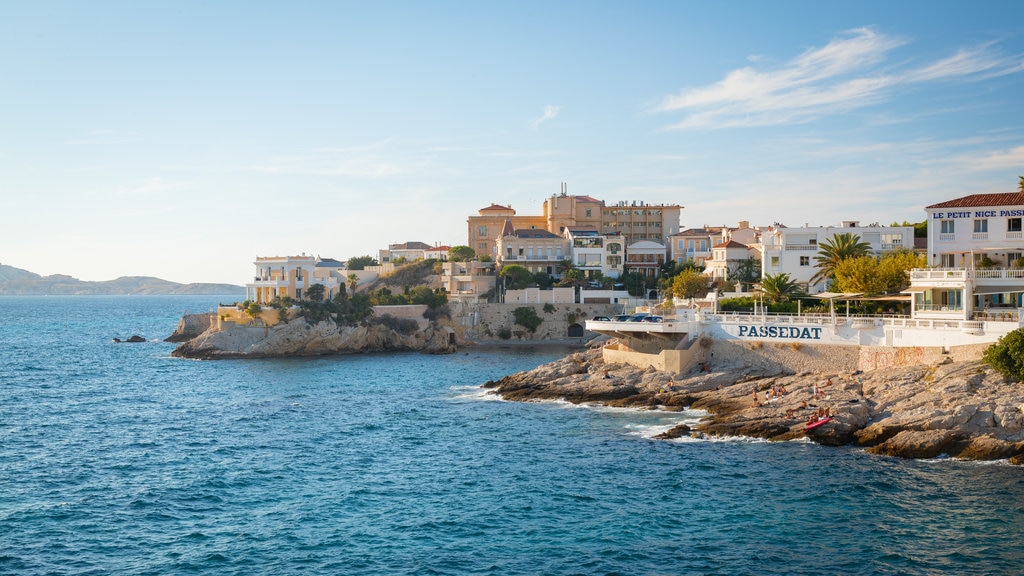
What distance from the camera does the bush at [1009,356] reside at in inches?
1462

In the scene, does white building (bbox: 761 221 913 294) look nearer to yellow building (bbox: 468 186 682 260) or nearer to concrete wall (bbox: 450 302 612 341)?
concrete wall (bbox: 450 302 612 341)

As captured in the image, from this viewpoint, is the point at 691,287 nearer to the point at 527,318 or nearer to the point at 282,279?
the point at 527,318

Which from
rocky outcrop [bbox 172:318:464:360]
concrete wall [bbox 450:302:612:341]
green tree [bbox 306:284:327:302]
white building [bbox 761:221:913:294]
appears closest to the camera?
white building [bbox 761:221:913:294]

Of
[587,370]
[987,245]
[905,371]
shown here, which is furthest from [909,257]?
[587,370]

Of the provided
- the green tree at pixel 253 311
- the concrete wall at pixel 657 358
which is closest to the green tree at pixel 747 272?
the concrete wall at pixel 657 358

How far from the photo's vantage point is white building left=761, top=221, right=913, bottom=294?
71438 mm

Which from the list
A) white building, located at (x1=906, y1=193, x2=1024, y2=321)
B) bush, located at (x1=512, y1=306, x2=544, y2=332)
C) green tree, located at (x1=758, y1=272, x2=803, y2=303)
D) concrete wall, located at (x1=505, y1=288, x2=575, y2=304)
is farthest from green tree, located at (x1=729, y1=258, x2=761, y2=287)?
white building, located at (x1=906, y1=193, x2=1024, y2=321)

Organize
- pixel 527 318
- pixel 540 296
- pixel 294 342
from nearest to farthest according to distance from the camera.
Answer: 1. pixel 294 342
2. pixel 527 318
3. pixel 540 296

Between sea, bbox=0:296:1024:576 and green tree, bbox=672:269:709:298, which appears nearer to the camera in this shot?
sea, bbox=0:296:1024:576

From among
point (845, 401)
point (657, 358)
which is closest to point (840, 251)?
point (657, 358)

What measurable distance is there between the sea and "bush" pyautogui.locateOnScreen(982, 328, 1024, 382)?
24.2ft

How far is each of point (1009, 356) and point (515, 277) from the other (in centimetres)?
6524

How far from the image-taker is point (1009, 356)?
123 ft

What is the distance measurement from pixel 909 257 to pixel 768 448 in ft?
82.0
